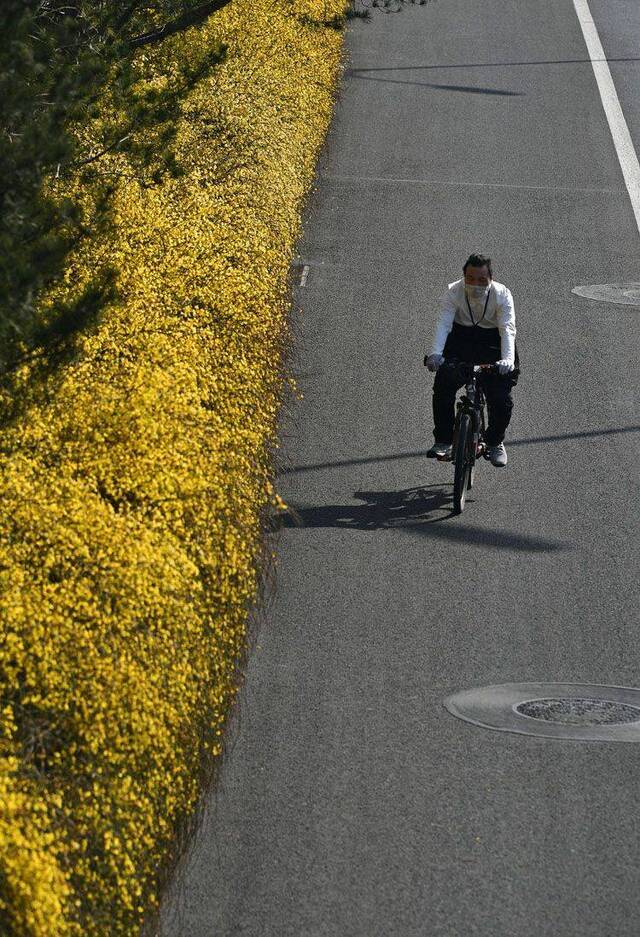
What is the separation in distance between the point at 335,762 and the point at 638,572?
10.2ft

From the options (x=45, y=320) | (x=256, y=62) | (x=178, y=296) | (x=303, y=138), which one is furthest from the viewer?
(x=256, y=62)

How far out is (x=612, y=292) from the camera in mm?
15250

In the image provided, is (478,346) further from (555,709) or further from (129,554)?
(129,554)

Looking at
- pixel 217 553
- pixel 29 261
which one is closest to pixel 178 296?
pixel 217 553

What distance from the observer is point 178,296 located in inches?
423

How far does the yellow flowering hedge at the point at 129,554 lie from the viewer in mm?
5359

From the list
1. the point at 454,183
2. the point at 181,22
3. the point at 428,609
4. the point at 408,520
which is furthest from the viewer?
the point at 454,183

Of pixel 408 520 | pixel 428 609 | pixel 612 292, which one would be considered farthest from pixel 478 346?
pixel 612 292

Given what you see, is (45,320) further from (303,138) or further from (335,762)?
(303,138)

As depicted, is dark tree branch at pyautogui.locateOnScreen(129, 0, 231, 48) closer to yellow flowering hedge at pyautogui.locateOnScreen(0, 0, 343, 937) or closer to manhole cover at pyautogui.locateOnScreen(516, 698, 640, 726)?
yellow flowering hedge at pyautogui.locateOnScreen(0, 0, 343, 937)

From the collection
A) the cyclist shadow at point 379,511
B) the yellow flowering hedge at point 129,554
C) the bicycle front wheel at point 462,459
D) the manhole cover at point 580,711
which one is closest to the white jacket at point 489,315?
the bicycle front wheel at point 462,459

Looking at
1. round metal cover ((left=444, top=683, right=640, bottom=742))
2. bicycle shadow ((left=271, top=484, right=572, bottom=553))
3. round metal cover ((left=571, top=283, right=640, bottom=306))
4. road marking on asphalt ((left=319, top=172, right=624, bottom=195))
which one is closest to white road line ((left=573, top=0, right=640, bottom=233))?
road marking on asphalt ((left=319, top=172, right=624, bottom=195))

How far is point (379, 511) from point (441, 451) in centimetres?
69

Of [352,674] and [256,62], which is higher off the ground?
[256,62]
